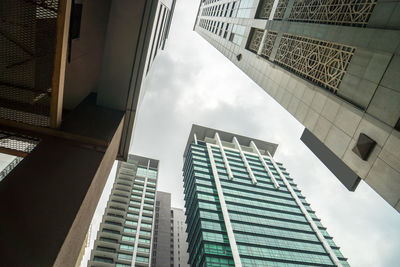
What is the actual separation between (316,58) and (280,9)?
23.0 feet

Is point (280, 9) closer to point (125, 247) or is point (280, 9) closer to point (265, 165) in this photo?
point (125, 247)

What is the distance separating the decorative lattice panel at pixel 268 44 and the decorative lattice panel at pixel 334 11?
72.9 inches

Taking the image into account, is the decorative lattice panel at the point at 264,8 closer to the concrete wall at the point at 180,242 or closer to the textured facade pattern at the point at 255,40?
the textured facade pattern at the point at 255,40

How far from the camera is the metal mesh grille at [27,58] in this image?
15.9ft

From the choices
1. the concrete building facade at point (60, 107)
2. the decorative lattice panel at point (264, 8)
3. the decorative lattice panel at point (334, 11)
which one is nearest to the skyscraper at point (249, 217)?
the decorative lattice panel at point (264, 8)

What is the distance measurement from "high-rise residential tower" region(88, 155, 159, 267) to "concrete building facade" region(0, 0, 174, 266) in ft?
157

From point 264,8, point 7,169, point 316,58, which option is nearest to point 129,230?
point 7,169

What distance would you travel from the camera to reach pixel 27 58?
530 cm

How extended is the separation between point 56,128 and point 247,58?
54.0 ft

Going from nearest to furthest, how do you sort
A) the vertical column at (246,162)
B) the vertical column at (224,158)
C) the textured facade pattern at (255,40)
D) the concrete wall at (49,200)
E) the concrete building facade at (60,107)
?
the concrete wall at (49,200) → the concrete building facade at (60,107) → the textured facade pattern at (255,40) → the vertical column at (224,158) → the vertical column at (246,162)

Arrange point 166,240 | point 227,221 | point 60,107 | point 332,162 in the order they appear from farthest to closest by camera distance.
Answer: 1. point 166,240
2. point 227,221
3. point 332,162
4. point 60,107

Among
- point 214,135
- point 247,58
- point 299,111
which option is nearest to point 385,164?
point 299,111

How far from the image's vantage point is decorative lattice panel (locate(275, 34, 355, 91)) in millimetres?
9180

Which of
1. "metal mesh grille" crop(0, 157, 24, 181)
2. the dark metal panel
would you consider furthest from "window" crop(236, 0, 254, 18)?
"metal mesh grille" crop(0, 157, 24, 181)
